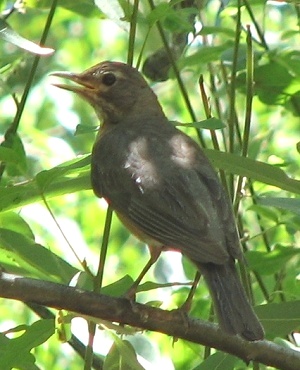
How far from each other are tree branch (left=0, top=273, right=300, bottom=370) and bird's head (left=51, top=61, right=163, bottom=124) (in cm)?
190

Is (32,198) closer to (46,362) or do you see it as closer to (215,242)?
(215,242)

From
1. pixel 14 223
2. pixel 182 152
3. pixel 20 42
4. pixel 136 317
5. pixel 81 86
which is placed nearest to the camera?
pixel 20 42

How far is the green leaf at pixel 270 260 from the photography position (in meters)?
4.02

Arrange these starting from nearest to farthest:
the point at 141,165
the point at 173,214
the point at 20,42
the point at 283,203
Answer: the point at 20,42 < the point at 283,203 < the point at 173,214 < the point at 141,165

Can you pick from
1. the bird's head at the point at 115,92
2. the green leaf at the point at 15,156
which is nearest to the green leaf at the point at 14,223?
the green leaf at the point at 15,156

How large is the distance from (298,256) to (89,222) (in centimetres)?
404

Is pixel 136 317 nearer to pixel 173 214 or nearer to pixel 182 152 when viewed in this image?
pixel 173 214

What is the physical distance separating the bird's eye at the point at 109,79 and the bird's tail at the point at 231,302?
1733 millimetres

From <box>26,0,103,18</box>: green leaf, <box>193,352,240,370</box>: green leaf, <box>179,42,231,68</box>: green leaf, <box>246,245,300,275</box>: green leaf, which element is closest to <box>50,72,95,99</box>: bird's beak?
<box>26,0,103,18</box>: green leaf

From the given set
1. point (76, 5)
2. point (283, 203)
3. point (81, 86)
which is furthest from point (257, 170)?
point (81, 86)

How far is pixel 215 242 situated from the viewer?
3781 millimetres

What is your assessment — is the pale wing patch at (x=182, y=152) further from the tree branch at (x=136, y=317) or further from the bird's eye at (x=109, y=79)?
the tree branch at (x=136, y=317)

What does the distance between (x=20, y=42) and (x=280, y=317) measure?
4.38ft

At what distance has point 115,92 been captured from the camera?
5402 millimetres
